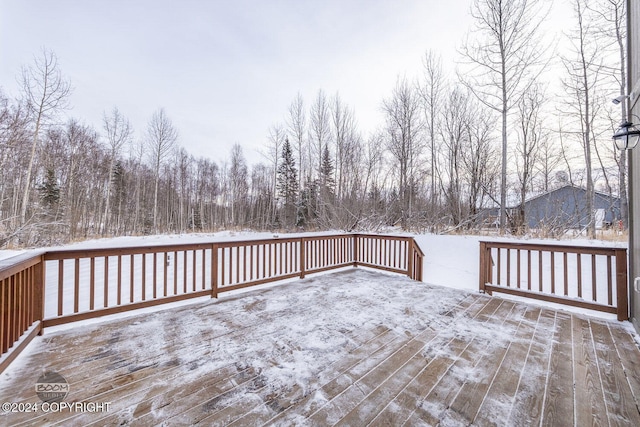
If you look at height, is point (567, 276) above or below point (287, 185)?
below

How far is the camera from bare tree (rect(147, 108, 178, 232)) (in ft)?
45.6

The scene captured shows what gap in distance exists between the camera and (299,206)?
1443cm

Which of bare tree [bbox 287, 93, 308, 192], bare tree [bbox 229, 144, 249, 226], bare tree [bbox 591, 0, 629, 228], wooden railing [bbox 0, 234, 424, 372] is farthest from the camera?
bare tree [bbox 229, 144, 249, 226]

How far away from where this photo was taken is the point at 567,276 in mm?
3814

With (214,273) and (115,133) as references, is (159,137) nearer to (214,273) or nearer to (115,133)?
(115,133)

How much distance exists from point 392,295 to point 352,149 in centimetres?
825

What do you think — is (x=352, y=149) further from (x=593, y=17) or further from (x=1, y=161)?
(x=1, y=161)

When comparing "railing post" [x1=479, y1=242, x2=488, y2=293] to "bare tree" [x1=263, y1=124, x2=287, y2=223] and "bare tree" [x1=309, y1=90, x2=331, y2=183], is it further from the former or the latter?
"bare tree" [x1=263, y1=124, x2=287, y2=223]

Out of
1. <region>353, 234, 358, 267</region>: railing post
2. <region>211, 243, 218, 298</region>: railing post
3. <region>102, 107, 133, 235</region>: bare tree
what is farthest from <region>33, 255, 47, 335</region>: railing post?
<region>102, 107, 133, 235</region>: bare tree

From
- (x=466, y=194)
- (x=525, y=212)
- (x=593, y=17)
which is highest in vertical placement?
(x=593, y=17)

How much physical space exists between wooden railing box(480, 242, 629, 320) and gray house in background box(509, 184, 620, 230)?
1699 mm

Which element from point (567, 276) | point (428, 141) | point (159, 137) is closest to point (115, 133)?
point (159, 137)

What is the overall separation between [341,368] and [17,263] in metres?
2.56

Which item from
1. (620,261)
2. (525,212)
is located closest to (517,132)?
(525,212)
